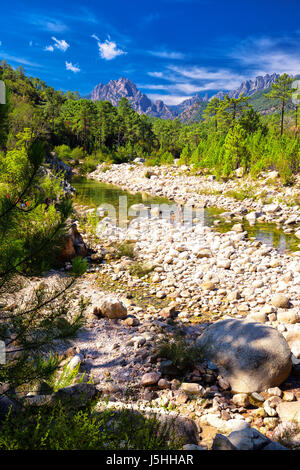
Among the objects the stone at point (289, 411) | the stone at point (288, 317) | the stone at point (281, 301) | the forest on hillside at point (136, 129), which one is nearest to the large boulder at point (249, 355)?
the stone at point (289, 411)

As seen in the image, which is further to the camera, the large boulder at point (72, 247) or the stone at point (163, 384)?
the large boulder at point (72, 247)

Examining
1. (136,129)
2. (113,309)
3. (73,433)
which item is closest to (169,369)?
(113,309)

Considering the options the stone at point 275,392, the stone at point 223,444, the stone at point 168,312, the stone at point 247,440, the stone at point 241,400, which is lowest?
the stone at point 241,400

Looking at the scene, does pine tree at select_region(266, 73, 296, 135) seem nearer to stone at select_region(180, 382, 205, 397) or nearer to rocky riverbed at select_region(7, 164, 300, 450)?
rocky riverbed at select_region(7, 164, 300, 450)

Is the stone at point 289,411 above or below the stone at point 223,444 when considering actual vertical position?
below

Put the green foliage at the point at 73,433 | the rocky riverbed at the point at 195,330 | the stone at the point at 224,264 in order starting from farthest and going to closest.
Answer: the stone at the point at 224,264
the rocky riverbed at the point at 195,330
the green foliage at the point at 73,433

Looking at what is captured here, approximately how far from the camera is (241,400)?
2.82m

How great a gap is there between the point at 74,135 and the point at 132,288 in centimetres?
5046

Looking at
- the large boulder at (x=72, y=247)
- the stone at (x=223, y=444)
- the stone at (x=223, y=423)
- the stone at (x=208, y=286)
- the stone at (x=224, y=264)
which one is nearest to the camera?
the stone at (x=223, y=444)

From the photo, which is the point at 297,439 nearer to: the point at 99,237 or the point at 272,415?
the point at 272,415

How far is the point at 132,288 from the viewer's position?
18.4 ft

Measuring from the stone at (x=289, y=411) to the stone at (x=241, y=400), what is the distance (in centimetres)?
30

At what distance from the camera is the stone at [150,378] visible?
3.02 m

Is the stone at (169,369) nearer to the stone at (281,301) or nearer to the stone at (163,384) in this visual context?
the stone at (163,384)
